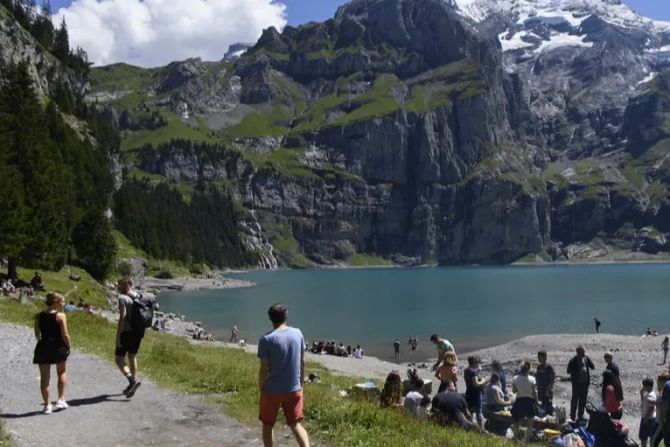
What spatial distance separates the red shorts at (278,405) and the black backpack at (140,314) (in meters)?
6.27

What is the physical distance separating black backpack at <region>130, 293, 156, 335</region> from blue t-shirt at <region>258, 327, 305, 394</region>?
6373 mm

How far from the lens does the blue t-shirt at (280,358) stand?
1068 cm

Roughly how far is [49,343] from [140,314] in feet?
7.67

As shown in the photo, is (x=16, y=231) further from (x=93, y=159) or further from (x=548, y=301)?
(x=548, y=301)

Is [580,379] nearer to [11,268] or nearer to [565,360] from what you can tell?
[565,360]

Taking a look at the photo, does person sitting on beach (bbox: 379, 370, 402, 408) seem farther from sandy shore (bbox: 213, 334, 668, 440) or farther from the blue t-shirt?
sandy shore (bbox: 213, 334, 668, 440)

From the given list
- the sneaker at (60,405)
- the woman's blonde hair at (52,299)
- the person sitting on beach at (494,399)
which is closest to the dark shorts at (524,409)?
the person sitting on beach at (494,399)

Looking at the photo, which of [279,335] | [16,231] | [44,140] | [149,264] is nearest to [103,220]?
[44,140]

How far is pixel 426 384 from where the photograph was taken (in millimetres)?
21016

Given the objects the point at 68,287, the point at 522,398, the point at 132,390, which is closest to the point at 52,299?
the point at 132,390

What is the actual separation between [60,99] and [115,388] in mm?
137454

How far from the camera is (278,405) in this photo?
10844 mm

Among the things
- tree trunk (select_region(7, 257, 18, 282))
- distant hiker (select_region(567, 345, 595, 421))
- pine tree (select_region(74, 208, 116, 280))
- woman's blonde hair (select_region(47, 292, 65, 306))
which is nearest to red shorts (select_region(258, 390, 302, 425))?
woman's blonde hair (select_region(47, 292, 65, 306))

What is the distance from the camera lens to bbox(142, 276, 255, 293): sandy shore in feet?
442
